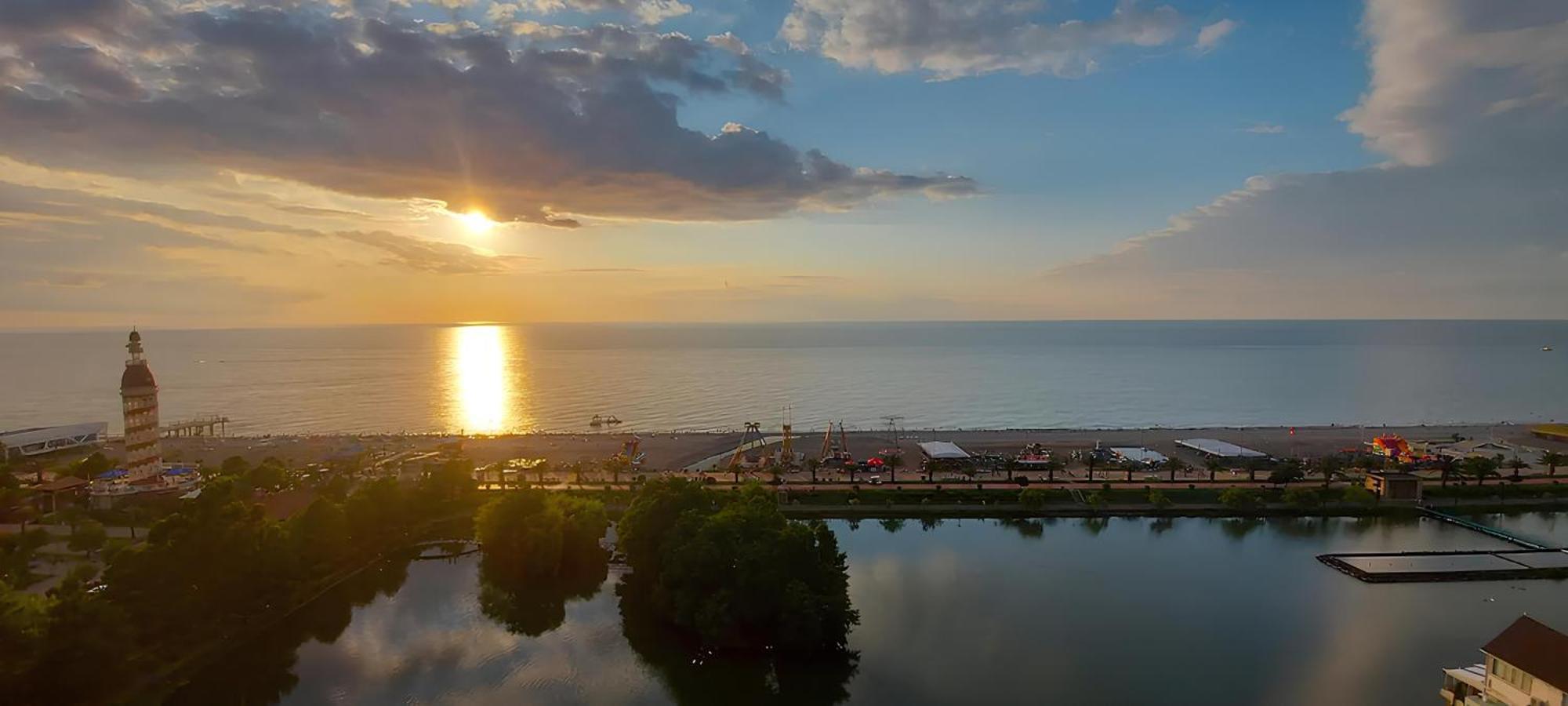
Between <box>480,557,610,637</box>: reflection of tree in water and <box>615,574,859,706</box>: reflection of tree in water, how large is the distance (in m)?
3.72

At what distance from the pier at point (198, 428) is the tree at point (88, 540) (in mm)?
47416

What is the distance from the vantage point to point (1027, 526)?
130ft

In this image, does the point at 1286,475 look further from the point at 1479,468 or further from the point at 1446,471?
the point at 1479,468

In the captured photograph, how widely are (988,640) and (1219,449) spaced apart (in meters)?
39.5

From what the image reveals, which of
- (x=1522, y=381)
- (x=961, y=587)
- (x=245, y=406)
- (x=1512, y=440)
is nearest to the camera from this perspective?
(x=961, y=587)

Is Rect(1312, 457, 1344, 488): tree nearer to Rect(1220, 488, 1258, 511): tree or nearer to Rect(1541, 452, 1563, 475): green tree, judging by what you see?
Rect(1220, 488, 1258, 511): tree

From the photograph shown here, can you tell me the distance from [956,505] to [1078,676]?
64.4ft

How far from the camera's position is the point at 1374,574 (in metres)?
31.2

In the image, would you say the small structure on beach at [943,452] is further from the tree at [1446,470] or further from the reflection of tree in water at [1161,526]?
the tree at [1446,470]

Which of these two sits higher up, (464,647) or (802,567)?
(802,567)

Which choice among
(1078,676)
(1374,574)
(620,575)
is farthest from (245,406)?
(1374,574)

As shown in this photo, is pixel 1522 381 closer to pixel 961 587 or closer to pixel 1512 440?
pixel 1512 440

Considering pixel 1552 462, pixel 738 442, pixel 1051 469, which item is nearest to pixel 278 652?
pixel 1051 469

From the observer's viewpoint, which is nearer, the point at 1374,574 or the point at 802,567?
the point at 802,567
